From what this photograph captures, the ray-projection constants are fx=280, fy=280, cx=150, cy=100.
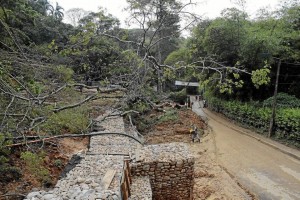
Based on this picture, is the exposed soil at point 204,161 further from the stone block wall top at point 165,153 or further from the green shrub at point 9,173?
the green shrub at point 9,173

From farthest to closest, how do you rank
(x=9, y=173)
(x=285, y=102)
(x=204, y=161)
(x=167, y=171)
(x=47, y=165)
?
(x=285, y=102) → (x=204, y=161) → (x=47, y=165) → (x=167, y=171) → (x=9, y=173)

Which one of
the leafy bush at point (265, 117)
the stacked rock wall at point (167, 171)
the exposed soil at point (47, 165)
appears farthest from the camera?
the leafy bush at point (265, 117)

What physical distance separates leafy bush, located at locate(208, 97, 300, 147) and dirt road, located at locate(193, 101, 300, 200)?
1.09 m

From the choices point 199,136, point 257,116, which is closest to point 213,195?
point 199,136

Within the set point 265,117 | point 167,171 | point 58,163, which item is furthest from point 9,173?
point 265,117

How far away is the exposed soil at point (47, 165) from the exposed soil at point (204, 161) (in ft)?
13.8

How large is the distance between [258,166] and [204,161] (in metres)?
2.12

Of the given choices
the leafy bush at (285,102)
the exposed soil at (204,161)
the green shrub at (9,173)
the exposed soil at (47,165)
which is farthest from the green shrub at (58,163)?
the leafy bush at (285,102)

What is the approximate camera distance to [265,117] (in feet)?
50.1

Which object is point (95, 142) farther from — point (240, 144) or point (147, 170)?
point (240, 144)

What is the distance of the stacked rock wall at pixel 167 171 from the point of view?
7207 mm

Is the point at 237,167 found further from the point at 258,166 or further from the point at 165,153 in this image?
the point at 165,153

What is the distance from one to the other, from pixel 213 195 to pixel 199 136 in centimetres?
705

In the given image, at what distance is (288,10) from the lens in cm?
1691
